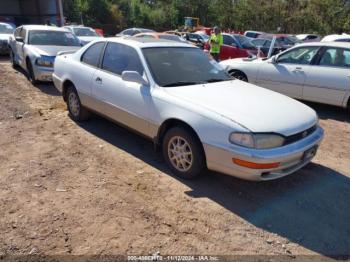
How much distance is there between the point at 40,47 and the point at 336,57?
726 centimetres

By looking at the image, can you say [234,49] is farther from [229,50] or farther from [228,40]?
[228,40]

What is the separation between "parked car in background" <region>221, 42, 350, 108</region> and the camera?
282 inches

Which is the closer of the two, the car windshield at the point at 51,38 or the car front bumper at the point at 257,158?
the car front bumper at the point at 257,158

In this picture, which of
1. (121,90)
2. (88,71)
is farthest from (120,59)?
(88,71)

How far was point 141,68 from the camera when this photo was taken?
4.75m

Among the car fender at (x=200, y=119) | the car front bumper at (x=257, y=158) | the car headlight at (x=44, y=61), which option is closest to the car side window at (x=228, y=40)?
the car headlight at (x=44, y=61)

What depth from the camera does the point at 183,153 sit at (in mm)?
4246

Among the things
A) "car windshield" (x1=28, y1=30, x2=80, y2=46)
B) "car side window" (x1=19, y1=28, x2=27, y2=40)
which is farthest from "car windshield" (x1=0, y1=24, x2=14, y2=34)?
"car windshield" (x1=28, y1=30, x2=80, y2=46)

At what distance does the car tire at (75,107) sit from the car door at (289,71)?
425 cm

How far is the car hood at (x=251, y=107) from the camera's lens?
12.6 feet

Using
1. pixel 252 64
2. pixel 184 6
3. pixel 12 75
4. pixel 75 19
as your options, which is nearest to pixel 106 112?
pixel 252 64

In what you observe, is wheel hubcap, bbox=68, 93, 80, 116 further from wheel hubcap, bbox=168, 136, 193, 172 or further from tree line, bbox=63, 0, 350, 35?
tree line, bbox=63, 0, 350, 35

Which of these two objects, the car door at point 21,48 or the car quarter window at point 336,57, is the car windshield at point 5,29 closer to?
the car door at point 21,48

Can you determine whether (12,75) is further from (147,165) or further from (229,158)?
(229,158)
